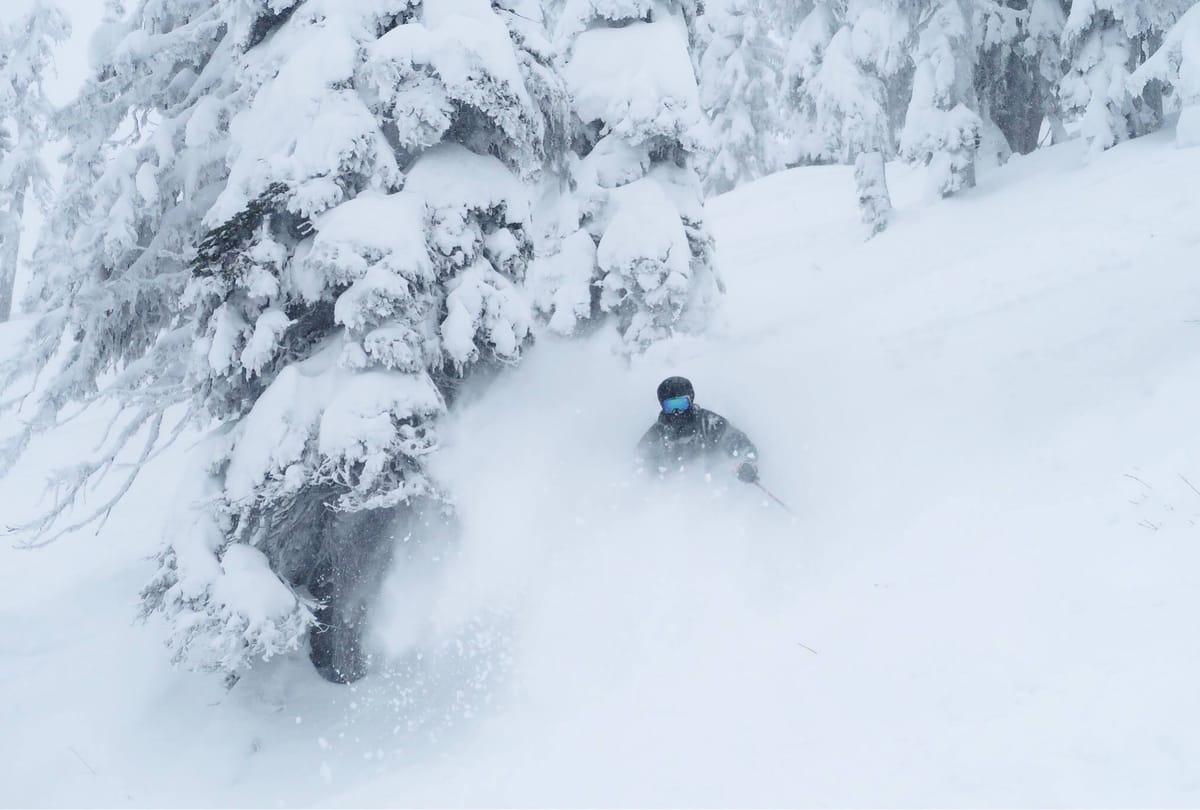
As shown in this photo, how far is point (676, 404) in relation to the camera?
334 inches

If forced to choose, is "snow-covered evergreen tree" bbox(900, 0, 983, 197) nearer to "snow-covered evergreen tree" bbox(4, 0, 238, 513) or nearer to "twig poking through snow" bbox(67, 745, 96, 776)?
"snow-covered evergreen tree" bbox(4, 0, 238, 513)

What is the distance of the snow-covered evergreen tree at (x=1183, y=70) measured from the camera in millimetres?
11734

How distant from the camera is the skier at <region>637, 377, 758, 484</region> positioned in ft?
28.4

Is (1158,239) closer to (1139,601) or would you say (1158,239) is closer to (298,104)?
(1139,601)

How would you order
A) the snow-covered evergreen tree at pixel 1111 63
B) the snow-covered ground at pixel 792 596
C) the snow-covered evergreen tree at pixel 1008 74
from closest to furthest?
the snow-covered ground at pixel 792 596
the snow-covered evergreen tree at pixel 1111 63
the snow-covered evergreen tree at pixel 1008 74

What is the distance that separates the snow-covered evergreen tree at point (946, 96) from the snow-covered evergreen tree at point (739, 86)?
11.4 metres

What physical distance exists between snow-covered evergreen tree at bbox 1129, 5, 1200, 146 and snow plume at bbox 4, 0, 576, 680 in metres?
9.73

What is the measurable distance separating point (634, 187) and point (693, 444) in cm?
293

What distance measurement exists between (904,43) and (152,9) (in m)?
12.7

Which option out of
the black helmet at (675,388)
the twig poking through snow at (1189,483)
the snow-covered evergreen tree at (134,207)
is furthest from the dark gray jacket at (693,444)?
the snow-covered evergreen tree at (134,207)

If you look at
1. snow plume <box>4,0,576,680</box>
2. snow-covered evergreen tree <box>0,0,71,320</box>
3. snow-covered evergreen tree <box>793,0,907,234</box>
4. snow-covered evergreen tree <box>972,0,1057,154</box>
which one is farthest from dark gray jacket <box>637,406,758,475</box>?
snow-covered evergreen tree <box>0,0,71,320</box>

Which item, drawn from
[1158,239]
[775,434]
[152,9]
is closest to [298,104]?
Result: [152,9]

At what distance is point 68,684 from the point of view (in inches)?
311

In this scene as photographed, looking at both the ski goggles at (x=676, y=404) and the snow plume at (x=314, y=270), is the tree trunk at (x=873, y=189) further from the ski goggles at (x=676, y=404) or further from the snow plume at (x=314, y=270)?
the snow plume at (x=314, y=270)
